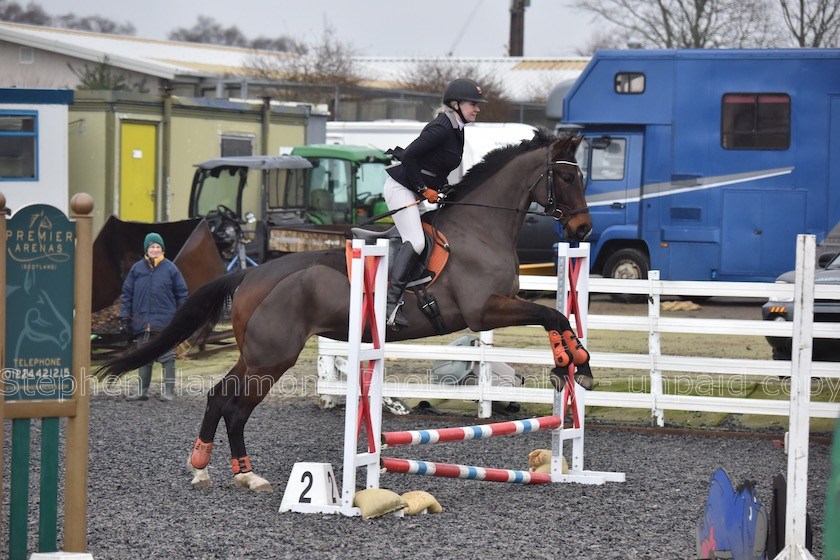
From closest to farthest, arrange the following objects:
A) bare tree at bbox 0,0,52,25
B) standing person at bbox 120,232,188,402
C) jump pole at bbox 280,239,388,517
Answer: jump pole at bbox 280,239,388,517, standing person at bbox 120,232,188,402, bare tree at bbox 0,0,52,25

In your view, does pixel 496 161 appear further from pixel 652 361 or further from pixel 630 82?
pixel 630 82

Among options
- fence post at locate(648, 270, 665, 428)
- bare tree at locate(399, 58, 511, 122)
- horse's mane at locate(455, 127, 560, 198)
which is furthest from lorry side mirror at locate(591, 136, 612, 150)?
bare tree at locate(399, 58, 511, 122)

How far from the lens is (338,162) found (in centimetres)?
2097

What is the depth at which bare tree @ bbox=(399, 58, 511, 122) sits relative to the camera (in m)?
37.4

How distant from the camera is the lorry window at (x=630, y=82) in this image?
59.9ft

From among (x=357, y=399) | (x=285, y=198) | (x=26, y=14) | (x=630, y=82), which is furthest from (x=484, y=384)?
(x=26, y=14)

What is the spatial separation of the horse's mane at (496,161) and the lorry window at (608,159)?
10950 mm

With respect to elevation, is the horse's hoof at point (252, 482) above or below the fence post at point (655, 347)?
below

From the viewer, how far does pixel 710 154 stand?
18.1 meters

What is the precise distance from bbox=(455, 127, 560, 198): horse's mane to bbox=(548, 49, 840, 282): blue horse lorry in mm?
10833

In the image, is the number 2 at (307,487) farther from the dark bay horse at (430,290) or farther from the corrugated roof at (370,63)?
the corrugated roof at (370,63)

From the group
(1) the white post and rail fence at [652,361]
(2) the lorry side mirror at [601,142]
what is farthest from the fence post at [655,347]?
(2) the lorry side mirror at [601,142]

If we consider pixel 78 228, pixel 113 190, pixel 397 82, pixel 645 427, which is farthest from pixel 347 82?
pixel 78 228

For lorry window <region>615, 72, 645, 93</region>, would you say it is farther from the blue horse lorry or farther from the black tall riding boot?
the black tall riding boot
